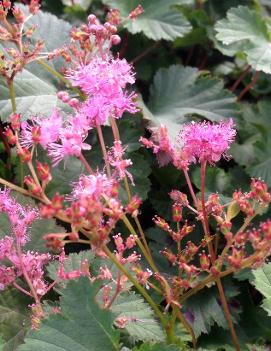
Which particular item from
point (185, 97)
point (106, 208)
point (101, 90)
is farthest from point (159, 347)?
point (185, 97)

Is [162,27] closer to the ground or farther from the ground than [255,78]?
Answer: farther from the ground

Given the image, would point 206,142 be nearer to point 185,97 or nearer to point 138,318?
point 138,318

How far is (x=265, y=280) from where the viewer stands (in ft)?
4.50

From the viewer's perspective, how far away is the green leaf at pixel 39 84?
1.71 meters

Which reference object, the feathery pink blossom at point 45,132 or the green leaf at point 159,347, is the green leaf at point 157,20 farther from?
the green leaf at point 159,347

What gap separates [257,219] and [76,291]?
0.90 meters

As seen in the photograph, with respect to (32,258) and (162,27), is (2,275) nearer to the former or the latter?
(32,258)

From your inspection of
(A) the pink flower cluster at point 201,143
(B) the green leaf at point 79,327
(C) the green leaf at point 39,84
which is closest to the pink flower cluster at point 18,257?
(B) the green leaf at point 79,327

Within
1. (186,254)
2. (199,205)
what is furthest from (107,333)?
(199,205)

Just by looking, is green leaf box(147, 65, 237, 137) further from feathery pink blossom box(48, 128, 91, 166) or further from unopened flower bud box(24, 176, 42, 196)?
unopened flower bud box(24, 176, 42, 196)

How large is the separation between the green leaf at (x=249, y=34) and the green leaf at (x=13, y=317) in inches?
43.8

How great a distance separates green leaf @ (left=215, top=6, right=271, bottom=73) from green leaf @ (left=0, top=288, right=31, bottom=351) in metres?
1.11

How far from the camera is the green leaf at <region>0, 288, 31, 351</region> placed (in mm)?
1309

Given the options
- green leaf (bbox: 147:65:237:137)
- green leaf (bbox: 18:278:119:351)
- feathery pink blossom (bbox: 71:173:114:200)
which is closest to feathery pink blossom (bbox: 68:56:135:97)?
feathery pink blossom (bbox: 71:173:114:200)
